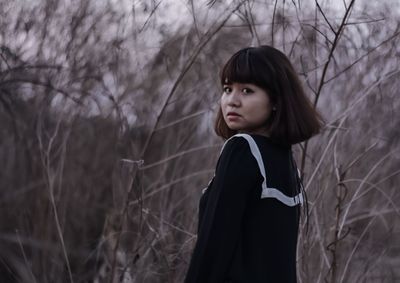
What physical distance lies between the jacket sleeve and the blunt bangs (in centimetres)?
25

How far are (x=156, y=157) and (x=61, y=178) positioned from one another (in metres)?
1.03

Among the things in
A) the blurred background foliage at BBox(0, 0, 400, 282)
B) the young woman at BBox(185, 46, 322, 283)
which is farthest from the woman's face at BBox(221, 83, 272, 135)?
the blurred background foliage at BBox(0, 0, 400, 282)

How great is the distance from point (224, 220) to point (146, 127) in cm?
291

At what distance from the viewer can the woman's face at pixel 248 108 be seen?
2.14 meters

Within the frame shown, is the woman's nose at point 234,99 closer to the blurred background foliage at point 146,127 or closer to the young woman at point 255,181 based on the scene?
the young woman at point 255,181

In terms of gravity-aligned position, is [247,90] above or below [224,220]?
above

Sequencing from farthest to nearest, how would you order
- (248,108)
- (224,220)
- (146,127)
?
(146,127), (248,108), (224,220)

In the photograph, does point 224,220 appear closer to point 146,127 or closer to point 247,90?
point 247,90

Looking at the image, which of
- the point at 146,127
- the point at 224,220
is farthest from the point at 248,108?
the point at 146,127

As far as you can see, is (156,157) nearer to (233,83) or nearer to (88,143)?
(88,143)

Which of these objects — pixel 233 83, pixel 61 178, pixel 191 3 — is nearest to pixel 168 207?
pixel 61 178

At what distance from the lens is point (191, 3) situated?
3520 millimetres

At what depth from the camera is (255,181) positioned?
2008 millimetres

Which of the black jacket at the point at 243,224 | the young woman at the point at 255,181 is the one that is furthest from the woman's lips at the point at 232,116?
the black jacket at the point at 243,224
